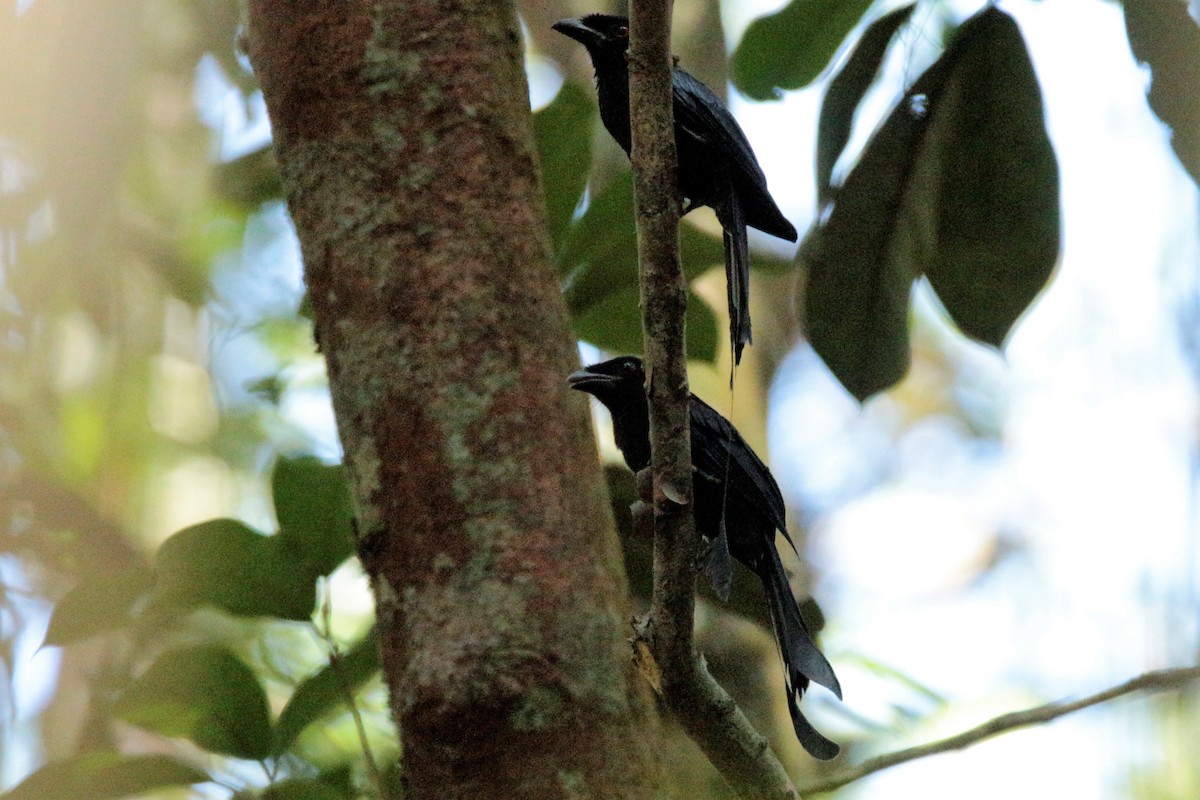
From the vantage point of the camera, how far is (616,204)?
2363mm

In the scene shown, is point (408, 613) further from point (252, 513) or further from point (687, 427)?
point (252, 513)

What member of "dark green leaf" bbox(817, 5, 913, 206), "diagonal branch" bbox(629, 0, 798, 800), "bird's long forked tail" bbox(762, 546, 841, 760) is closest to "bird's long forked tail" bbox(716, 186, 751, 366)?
"diagonal branch" bbox(629, 0, 798, 800)

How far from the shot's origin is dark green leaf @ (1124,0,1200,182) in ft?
7.09

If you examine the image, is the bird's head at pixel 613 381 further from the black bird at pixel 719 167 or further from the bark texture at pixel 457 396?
the black bird at pixel 719 167

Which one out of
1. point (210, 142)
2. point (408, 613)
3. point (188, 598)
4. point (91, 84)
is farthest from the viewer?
point (210, 142)

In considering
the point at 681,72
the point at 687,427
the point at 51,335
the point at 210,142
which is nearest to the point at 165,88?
the point at 210,142

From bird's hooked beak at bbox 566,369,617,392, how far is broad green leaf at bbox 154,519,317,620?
652mm

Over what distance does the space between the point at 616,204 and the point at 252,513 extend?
4.80 feet

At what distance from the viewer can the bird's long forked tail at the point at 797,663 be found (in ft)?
5.32

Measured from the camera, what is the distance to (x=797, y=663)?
1701 millimetres

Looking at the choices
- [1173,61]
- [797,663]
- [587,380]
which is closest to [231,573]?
[587,380]

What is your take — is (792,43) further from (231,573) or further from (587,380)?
(231,573)

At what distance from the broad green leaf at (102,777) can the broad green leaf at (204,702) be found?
6 cm

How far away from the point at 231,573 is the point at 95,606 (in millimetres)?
253
